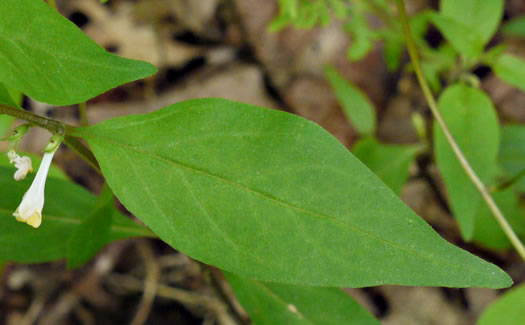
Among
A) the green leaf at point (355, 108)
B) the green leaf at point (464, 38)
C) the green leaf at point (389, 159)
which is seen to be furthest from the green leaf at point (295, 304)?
the green leaf at point (355, 108)

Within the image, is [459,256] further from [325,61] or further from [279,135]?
[325,61]

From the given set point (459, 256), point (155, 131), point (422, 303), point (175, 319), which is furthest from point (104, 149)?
point (422, 303)

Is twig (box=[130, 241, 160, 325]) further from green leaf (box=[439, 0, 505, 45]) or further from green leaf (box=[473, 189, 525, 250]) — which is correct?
green leaf (box=[439, 0, 505, 45])

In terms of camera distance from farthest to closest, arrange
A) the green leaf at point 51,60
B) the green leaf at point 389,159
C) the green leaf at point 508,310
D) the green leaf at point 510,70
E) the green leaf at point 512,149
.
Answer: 1. the green leaf at point 512,149
2. the green leaf at point 389,159
3. the green leaf at point 508,310
4. the green leaf at point 510,70
5. the green leaf at point 51,60

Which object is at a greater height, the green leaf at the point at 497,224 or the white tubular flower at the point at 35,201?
the white tubular flower at the point at 35,201

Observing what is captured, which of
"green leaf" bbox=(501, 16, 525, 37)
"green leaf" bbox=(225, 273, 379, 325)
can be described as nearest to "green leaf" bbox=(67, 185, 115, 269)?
"green leaf" bbox=(225, 273, 379, 325)

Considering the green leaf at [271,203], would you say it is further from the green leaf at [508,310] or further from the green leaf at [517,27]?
the green leaf at [517,27]
